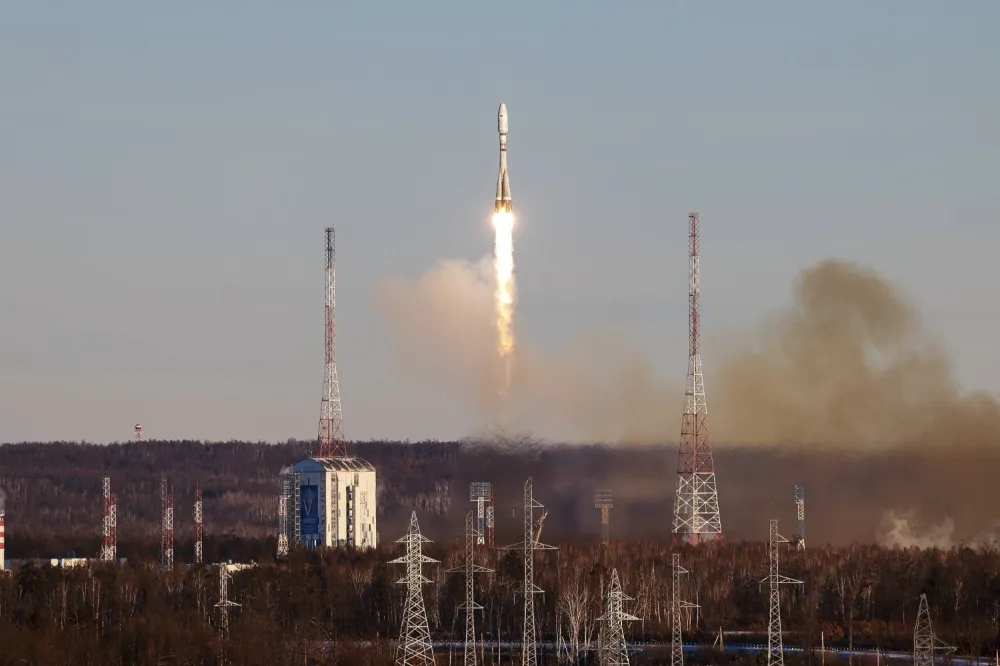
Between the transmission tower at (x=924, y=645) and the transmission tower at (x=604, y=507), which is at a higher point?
the transmission tower at (x=604, y=507)

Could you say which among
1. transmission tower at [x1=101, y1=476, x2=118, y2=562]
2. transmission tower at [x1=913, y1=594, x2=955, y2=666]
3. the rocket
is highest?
the rocket

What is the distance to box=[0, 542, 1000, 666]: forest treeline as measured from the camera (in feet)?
310

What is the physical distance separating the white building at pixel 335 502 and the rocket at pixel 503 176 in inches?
975

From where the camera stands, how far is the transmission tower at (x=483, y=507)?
370 feet

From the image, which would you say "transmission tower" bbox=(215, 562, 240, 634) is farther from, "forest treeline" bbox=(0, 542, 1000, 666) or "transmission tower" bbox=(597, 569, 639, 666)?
"transmission tower" bbox=(597, 569, 639, 666)

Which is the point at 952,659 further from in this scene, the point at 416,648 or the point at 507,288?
the point at 507,288

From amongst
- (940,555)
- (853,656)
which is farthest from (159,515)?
(853,656)

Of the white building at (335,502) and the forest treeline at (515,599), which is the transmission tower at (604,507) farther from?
the white building at (335,502)

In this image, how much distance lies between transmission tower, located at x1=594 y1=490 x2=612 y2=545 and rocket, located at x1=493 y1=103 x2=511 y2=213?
17633mm

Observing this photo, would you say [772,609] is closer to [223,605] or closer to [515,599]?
[223,605]

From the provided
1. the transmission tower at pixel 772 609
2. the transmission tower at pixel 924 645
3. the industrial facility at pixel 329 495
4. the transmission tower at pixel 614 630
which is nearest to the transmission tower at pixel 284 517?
the industrial facility at pixel 329 495

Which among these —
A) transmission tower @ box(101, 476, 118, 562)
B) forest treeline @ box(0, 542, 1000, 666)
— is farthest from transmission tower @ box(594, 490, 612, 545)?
transmission tower @ box(101, 476, 118, 562)

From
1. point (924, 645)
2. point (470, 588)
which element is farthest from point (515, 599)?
point (924, 645)

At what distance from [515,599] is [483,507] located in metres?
9.76
